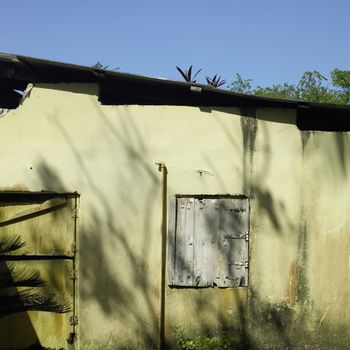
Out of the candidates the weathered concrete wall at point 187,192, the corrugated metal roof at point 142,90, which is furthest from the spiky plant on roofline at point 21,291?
the corrugated metal roof at point 142,90

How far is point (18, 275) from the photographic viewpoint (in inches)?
229

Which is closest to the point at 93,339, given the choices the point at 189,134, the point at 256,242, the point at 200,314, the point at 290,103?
the point at 200,314

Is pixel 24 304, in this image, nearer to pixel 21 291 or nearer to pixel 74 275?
pixel 21 291

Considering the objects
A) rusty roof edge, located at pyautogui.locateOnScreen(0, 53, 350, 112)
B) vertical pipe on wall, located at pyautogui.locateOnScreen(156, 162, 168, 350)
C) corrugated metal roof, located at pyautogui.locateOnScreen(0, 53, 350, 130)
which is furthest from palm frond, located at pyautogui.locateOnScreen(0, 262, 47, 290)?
rusty roof edge, located at pyautogui.locateOnScreen(0, 53, 350, 112)

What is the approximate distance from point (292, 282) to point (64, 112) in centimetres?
357

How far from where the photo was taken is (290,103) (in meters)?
5.70

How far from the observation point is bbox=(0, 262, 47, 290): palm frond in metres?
5.30

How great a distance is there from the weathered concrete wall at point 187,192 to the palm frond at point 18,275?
0.60m

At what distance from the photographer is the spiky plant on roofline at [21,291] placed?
5227 mm

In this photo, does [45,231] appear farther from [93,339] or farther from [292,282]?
[292,282]

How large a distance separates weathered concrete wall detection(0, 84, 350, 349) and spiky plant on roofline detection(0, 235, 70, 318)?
504 millimetres

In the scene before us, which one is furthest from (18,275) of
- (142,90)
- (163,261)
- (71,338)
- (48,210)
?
(142,90)

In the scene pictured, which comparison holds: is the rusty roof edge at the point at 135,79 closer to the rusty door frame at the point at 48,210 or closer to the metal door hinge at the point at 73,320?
the rusty door frame at the point at 48,210

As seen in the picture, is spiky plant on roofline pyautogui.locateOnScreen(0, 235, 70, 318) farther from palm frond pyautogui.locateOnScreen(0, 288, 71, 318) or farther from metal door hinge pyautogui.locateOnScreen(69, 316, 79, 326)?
metal door hinge pyautogui.locateOnScreen(69, 316, 79, 326)
